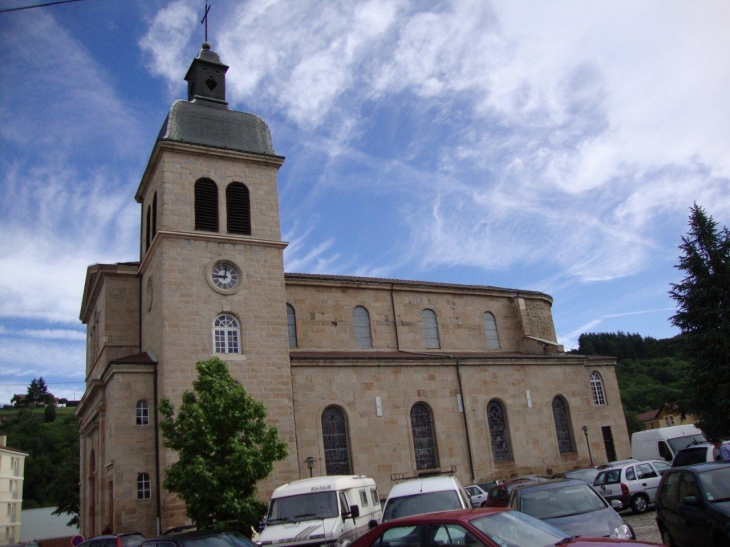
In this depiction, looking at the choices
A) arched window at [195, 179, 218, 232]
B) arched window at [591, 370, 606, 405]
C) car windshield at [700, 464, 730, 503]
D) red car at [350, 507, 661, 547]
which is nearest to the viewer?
red car at [350, 507, 661, 547]

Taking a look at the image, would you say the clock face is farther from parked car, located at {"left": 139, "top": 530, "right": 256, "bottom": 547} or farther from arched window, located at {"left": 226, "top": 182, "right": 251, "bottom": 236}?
parked car, located at {"left": 139, "top": 530, "right": 256, "bottom": 547}

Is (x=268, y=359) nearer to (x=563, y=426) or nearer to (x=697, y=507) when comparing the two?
(x=563, y=426)

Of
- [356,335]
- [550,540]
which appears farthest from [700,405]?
[550,540]

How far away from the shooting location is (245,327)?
78.1 feet

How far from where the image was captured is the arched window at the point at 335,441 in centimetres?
2436

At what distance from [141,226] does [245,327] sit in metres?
7.87

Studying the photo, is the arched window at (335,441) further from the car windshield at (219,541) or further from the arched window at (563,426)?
the car windshield at (219,541)

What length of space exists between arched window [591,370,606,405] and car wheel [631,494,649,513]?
1453 cm

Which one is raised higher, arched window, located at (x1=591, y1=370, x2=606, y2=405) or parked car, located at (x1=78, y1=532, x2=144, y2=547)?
arched window, located at (x1=591, y1=370, x2=606, y2=405)

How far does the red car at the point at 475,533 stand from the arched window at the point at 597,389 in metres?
27.0

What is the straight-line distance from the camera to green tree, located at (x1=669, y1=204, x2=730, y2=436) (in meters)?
24.4

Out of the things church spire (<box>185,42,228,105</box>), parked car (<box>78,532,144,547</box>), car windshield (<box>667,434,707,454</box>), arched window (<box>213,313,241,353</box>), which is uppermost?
church spire (<box>185,42,228,105</box>)

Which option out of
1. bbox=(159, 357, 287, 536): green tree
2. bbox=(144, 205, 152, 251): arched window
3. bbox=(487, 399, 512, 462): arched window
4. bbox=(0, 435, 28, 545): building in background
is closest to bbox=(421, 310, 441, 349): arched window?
bbox=(487, 399, 512, 462): arched window

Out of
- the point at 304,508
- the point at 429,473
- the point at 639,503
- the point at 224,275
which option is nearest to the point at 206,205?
the point at 224,275
